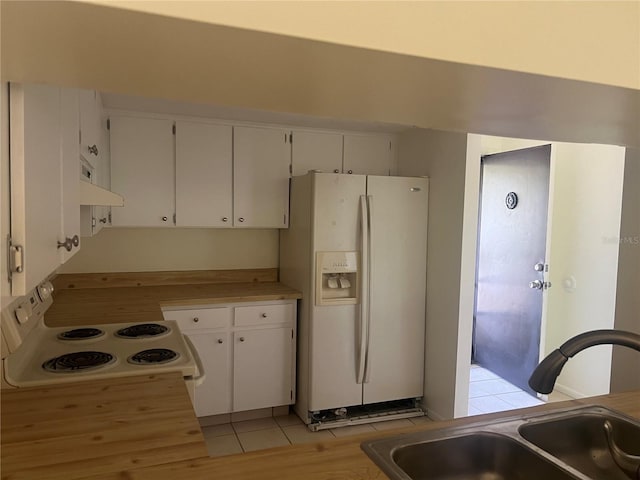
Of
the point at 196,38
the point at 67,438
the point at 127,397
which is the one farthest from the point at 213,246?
the point at 196,38

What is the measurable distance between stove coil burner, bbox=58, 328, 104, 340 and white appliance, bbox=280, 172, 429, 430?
148 centimetres

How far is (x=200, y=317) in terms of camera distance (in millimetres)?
3283

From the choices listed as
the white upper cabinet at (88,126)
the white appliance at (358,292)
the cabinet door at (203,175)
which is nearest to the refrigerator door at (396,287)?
the white appliance at (358,292)

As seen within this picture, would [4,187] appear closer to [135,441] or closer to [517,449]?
[135,441]

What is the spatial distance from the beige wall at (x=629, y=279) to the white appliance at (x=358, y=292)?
5.40ft

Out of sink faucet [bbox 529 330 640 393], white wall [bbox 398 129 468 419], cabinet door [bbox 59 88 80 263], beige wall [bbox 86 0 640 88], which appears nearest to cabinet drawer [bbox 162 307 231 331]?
white wall [bbox 398 129 468 419]

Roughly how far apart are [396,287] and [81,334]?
2158 mm

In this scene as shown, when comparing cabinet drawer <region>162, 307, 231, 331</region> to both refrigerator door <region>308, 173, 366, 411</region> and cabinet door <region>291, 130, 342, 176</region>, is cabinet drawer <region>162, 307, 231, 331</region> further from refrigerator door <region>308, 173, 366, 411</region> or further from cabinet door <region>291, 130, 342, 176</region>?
cabinet door <region>291, 130, 342, 176</region>

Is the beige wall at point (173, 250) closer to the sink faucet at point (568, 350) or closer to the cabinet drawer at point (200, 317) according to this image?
the cabinet drawer at point (200, 317)

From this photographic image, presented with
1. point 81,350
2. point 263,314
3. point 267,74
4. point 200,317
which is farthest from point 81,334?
point 267,74

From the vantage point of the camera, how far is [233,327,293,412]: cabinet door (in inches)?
134

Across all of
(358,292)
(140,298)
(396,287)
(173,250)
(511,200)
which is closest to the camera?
(140,298)

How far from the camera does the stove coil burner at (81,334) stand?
2189 mm

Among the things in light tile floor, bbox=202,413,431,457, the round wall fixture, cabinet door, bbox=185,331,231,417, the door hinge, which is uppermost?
the round wall fixture
